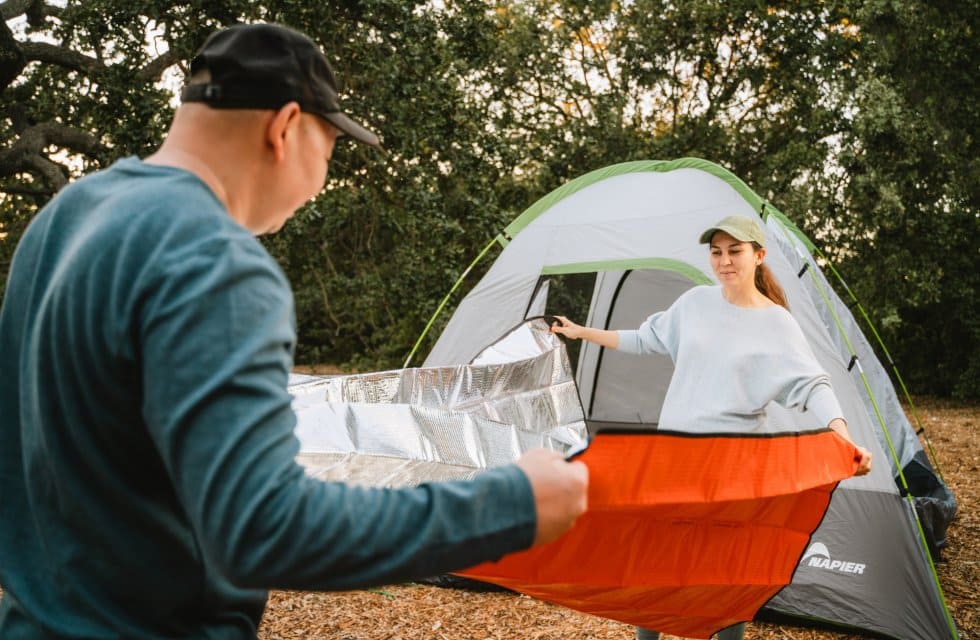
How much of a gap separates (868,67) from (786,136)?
107 centimetres

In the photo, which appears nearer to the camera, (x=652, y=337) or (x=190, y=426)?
(x=190, y=426)

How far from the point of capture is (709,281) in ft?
12.3

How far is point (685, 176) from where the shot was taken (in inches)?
160

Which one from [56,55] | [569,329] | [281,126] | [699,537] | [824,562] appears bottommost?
[824,562]

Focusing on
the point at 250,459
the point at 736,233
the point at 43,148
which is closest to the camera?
the point at 250,459

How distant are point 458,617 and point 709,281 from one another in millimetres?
1846

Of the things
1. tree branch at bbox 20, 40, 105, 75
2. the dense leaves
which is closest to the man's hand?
the dense leaves

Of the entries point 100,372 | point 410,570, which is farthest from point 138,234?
point 410,570

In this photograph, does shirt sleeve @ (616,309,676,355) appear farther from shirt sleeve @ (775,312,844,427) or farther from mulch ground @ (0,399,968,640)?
mulch ground @ (0,399,968,640)

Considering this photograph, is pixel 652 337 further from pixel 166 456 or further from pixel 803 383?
pixel 166 456

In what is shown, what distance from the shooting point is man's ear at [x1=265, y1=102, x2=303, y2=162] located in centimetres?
82

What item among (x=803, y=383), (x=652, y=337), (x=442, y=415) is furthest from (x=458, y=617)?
(x=803, y=383)

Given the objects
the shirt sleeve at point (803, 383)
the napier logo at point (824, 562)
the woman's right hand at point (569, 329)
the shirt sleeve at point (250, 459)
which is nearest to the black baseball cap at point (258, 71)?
the shirt sleeve at point (250, 459)

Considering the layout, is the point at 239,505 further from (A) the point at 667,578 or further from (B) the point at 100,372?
(A) the point at 667,578
